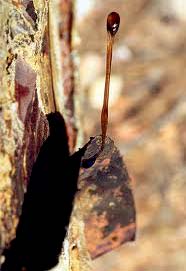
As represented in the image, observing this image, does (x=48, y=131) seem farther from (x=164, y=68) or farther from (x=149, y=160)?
(x=164, y=68)

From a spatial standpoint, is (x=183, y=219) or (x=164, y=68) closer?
(x=183, y=219)

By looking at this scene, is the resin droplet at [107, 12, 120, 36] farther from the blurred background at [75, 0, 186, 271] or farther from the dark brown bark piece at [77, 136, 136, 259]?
the blurred background at [75, 0, 186, 271]

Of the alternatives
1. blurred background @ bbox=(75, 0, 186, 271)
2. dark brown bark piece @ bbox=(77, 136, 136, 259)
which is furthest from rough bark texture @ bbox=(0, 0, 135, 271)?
blurred background @ bbox=(75, 0, 186, 271)

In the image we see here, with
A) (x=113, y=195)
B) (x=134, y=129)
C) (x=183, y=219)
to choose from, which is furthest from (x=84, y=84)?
(x=113, y=195)

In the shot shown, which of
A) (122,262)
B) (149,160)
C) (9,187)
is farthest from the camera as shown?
(149,160)

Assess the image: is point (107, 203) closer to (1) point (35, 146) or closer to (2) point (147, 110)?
(1) point (35, 146)

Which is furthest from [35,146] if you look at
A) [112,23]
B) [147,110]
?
[147,110]

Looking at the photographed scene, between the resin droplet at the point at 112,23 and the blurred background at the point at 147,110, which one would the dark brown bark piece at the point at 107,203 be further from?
the blurred background at the point at 147,110
